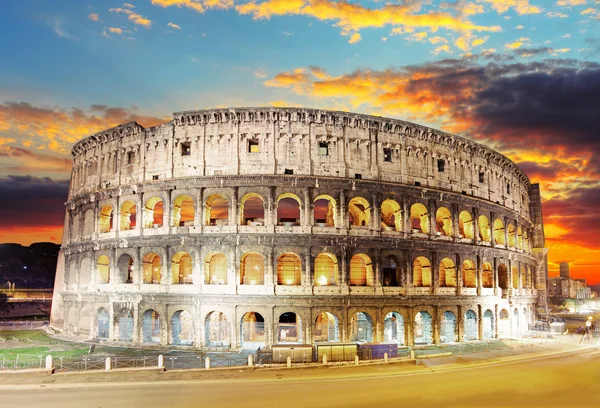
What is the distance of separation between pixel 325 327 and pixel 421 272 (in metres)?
9.35

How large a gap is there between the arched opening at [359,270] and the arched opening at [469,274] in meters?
9.88

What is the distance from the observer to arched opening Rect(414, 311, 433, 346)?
36969 millimetres

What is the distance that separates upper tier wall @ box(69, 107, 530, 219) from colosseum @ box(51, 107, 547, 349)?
9cm

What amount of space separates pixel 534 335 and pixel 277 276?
2514 cm

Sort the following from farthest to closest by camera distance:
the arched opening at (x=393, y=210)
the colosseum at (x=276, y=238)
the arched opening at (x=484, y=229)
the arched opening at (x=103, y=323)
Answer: the arched opening at (x=484, y=229) → the arched opening at (x=103, y=323) → the arched opening at (x=393, y=210) → the colosseum at (x=276, y=238)

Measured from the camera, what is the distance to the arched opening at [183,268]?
117ft

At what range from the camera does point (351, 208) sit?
40031 mm

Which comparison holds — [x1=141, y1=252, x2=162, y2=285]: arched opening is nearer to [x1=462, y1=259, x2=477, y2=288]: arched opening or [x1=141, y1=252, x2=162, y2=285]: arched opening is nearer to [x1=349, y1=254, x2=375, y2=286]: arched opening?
[x1=349, y1=254, x2=375, y2=286]: arched opening

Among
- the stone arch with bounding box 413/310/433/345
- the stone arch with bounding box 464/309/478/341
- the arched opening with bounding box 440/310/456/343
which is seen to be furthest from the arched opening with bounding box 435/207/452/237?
the stone arch with bounding box 413/310/433/345

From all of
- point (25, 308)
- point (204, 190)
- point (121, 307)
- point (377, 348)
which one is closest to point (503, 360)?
point (377, 348)

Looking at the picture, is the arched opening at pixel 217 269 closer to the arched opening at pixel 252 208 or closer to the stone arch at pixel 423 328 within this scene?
the arched opening at pixel 252 208

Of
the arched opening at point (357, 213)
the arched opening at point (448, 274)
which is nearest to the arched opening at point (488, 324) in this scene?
the arched opening at point (448, 274)

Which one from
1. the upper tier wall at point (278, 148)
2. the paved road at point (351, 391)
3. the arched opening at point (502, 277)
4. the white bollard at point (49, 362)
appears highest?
the upper tier wall at point (278, 148)

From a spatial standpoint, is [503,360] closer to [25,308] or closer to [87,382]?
[87,382]
